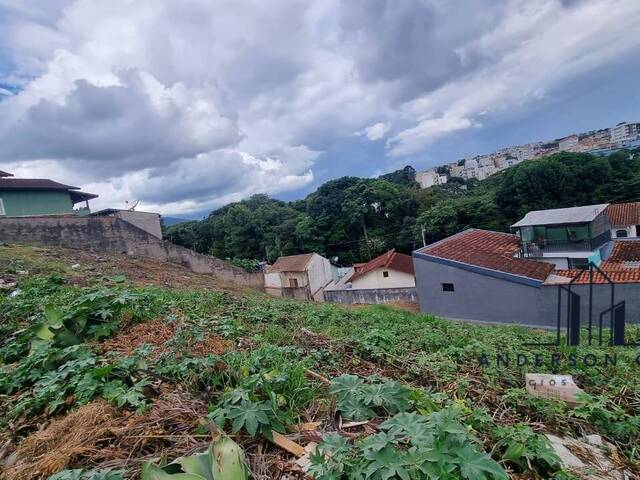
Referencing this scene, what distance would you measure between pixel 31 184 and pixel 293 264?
13149 mm

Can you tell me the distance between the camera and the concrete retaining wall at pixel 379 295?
14.6 meters

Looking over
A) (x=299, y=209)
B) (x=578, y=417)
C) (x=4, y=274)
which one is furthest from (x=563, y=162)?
(x=4, y=274)

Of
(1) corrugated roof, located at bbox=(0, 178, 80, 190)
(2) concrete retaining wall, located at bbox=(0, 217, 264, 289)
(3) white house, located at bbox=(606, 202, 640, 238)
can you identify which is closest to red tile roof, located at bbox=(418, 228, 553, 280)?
(2) concrete retaining wall, located at bbox=(0, 217, 264, 289)

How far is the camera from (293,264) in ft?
70.5

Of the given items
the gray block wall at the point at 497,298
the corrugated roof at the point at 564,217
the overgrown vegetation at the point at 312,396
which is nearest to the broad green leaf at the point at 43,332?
the overgrown vegetation at the point at 312,396

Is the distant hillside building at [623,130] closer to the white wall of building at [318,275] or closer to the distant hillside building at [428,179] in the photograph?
the distant hillside building at [428,179]

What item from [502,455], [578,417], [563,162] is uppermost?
[563,162]

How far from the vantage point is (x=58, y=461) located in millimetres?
1478

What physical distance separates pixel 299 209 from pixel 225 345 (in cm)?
3588

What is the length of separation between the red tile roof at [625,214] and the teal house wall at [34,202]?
94.5ft

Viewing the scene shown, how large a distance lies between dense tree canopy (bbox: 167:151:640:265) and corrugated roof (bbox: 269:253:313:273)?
8.20m

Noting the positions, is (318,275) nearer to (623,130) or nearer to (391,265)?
(391,265)

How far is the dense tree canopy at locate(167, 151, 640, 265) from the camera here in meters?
25.5

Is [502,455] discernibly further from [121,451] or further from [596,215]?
[596,215]
